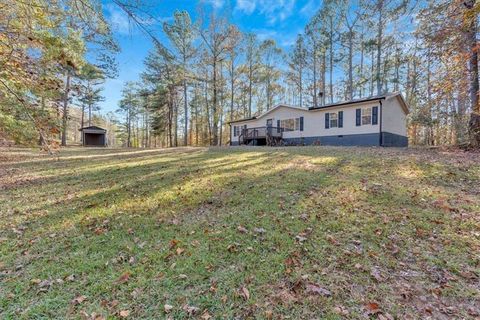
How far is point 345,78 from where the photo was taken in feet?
93.0

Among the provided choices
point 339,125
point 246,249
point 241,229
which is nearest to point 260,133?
point 339,125

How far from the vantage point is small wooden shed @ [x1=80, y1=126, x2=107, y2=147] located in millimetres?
29641

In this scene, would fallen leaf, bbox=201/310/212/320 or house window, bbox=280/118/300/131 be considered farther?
house window, bbox=280/118/300/131

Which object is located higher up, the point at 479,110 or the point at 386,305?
the point at 479,110

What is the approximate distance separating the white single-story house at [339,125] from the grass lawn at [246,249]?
10236 millimetres

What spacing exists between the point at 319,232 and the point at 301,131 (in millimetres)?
17143

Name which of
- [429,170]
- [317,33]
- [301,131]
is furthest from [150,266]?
[317,33]

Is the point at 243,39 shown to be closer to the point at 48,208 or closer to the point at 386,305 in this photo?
the point at 48,208

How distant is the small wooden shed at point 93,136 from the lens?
29.6 meters

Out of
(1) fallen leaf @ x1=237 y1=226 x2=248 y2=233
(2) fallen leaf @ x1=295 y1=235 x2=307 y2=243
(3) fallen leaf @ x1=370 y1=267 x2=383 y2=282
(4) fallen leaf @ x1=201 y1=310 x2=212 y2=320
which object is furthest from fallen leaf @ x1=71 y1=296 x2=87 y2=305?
(3) fallen leaf @ x1=370 y1=267 x2=383 y2=282

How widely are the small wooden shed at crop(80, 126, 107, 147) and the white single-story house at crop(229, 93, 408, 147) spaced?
1931 cm

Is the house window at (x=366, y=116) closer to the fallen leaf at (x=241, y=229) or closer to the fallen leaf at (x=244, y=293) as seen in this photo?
the fallen leaf at (x=241, y=229)

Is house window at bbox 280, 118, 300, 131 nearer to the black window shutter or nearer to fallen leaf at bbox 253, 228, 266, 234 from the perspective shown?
the black window shutter

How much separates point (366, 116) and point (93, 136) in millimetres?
31041
